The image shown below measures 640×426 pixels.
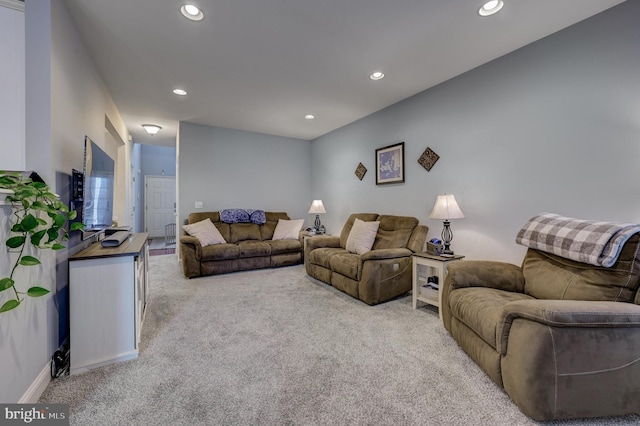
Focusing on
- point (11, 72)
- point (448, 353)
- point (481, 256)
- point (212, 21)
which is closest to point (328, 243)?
point (481, 256)

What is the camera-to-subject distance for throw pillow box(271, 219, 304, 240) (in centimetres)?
491

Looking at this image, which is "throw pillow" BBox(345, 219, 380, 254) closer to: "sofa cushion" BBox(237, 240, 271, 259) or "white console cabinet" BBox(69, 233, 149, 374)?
"sofa cushion" BBox(237, 240, 271, 259)

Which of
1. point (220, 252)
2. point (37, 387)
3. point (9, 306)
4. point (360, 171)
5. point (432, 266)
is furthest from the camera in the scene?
point (360, 171)

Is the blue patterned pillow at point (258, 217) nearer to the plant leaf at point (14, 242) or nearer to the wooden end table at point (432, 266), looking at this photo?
the wooden end table at point (432, 266)

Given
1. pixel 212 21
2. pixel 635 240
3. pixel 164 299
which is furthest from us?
pixel 164 299

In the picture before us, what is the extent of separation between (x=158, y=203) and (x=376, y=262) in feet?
24.7

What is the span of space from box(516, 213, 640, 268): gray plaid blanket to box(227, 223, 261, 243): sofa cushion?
387 centimetres

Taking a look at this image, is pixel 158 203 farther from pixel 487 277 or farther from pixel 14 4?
pixel 487 277

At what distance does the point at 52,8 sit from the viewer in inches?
67.5

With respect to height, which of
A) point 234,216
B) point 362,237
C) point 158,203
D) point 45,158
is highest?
point 45,158

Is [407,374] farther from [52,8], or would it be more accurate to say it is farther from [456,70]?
[52,8]

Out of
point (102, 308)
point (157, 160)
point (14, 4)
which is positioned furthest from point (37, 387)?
point (157, 160)

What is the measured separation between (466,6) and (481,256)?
2.21 m

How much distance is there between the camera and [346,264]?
3137 millimetres
